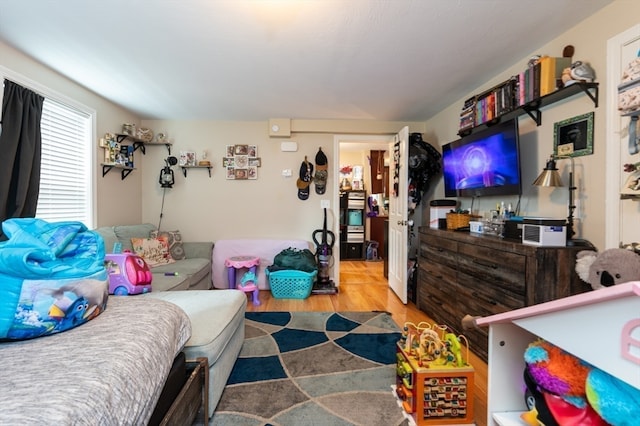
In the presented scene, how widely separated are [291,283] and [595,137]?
2939 mm

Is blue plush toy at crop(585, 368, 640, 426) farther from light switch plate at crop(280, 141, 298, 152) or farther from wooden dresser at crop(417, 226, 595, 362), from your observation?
light switch plate at crop(280, 141, 298, 152)

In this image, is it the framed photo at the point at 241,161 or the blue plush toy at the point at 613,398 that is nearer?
the blue plush toy at the point at 613,398

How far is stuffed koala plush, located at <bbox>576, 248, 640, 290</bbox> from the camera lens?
1308mm

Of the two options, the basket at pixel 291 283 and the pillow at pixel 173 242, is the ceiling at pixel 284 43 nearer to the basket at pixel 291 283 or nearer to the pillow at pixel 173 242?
the pillow at pixel 173 242

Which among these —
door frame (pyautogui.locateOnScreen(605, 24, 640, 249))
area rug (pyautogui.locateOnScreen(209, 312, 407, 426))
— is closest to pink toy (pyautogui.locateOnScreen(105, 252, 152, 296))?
area rug (pyautogui.locateOnScreen(209, 312, 407, 426))

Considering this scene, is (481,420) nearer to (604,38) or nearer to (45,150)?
(604,38)

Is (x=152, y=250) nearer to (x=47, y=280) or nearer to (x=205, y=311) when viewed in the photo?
(x=205, y=311)

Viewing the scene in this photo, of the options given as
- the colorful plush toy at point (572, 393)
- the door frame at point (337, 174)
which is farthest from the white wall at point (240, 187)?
the colorful plush toy at point (572, 393)

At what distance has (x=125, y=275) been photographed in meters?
1.80

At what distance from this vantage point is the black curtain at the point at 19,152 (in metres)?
2.05

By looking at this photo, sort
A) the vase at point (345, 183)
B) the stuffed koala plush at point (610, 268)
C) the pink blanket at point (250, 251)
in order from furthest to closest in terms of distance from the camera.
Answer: the vase at point (345, 183)
the pink blanket at point (250, 251)
the stuffed koala plush at point (610, 268)

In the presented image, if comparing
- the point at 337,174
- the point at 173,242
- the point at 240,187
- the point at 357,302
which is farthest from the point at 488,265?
the point at 173,242

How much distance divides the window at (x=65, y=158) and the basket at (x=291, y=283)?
202 centimetres

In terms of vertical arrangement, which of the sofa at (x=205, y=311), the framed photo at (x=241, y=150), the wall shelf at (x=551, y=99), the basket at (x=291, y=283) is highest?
the framed photo at (x=241, y=150)
